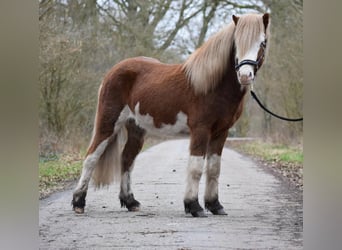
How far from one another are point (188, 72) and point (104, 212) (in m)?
0.90

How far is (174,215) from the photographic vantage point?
298 cm

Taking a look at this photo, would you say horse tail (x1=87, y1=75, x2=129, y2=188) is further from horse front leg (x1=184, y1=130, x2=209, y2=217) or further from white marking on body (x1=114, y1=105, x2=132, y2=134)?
horse front leg (x1=184, y1=130, x2=209, y2=217)

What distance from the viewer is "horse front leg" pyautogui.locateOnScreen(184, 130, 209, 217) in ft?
9.58

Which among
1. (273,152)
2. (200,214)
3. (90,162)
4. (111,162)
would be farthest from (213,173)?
(90,162)

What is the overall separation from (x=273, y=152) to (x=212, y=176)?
38 centimetres

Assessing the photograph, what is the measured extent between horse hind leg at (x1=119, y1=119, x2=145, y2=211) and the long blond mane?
43cm

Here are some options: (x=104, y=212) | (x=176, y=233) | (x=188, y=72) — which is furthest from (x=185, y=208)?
(x=188, y=72)

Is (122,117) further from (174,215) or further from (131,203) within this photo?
(174,215)

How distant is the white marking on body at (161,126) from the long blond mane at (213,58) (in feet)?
0.59

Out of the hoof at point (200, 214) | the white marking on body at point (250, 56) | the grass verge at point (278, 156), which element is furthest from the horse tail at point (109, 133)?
the white marking on body at point (250, 56)

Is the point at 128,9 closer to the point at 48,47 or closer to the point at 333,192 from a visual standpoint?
the point at 48,47

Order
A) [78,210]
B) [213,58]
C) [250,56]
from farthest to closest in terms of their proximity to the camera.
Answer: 1. [78,210]
2. [213,58]
3. [250,56]

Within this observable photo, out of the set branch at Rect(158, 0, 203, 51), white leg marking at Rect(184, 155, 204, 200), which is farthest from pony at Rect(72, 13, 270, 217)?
branch at Rect(158, 0, 203, 51)

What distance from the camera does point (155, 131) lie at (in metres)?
3.05
